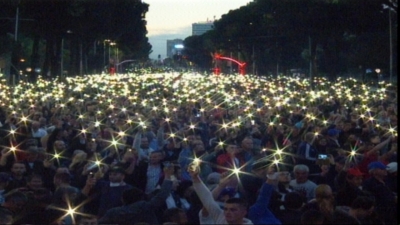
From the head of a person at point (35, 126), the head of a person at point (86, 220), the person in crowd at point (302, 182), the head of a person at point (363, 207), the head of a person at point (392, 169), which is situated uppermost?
the head of a person at point (363, 207)

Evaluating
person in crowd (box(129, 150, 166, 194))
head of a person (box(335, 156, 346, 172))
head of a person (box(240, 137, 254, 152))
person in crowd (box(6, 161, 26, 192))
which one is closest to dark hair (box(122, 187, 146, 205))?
person in crowd (box(6, 161, 26, 192))

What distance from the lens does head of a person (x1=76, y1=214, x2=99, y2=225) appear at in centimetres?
855

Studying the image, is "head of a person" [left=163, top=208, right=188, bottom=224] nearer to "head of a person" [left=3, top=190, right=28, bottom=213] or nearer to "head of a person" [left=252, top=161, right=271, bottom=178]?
"head of a person" [left=3, top=190, right=28, bottom=213]

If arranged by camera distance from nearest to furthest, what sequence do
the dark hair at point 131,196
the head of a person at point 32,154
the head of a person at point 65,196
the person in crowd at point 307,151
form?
1. the dark hair at point 131,196
2. the head of a person at point 65,196
3. the head of a person at point 32,154
4. the person in crowd at point 307,151

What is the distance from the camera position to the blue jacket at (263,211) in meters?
7.73

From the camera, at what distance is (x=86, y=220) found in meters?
8.66

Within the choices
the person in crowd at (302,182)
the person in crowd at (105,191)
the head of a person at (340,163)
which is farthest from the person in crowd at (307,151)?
the person in crowd at (105,191)

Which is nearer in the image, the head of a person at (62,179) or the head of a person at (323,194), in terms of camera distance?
the head of a person at (323,194)

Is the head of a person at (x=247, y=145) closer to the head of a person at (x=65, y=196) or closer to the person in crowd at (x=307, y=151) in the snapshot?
the person in crowd at (x=307, y=151)

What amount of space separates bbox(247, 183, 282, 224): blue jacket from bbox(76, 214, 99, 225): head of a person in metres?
1.50

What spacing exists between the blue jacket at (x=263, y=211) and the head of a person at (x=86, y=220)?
1495mm

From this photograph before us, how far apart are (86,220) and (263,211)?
1.73 metres

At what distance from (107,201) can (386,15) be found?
48.1 meters

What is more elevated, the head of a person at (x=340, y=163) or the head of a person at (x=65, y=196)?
the head of a person at (x=65, y=196)
